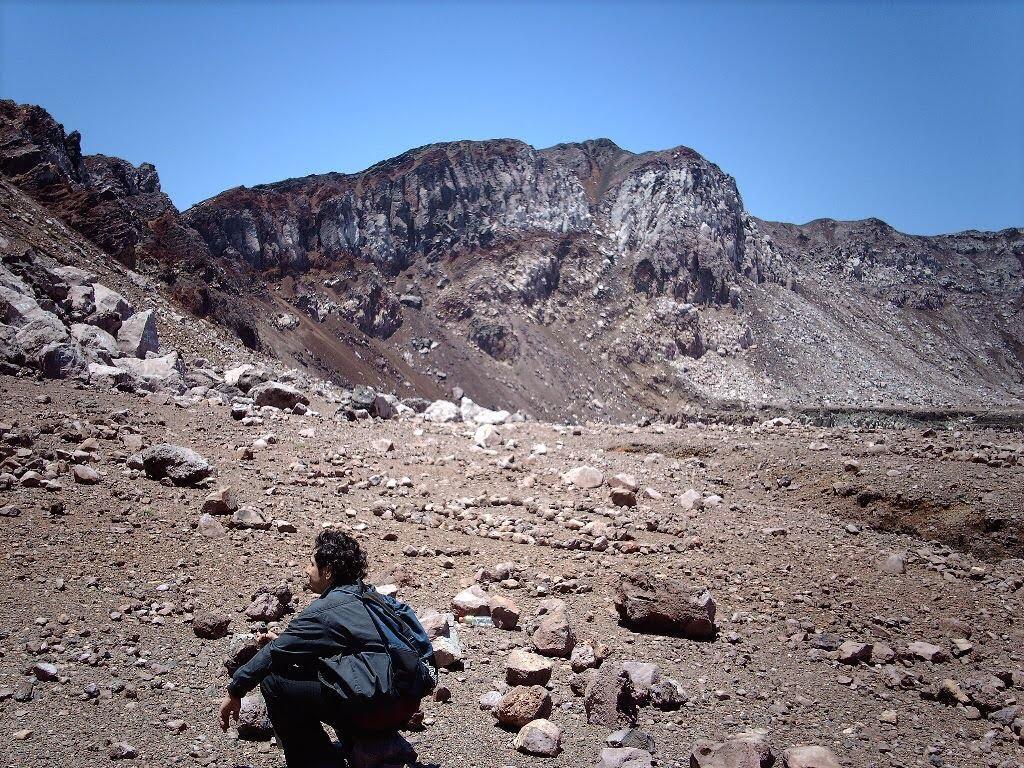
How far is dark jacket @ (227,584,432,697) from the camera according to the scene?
323 centimetres

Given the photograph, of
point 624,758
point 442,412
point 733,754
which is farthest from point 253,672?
point 442,412

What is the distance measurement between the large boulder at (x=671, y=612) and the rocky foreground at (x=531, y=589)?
0.07 feet

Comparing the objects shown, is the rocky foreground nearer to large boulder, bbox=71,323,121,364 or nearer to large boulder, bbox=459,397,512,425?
large boulder, bbox=71,323,121,364

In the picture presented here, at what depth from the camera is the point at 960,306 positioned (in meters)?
82.8

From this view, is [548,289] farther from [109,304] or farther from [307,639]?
[307,639]

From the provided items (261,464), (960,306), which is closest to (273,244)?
(261,464)

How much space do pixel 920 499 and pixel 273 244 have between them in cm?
4577

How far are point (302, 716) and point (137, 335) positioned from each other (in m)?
13.5

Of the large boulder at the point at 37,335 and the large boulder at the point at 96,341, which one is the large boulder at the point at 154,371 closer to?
the large boulder at the point at 96,341

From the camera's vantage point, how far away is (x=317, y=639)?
3232 millimetres

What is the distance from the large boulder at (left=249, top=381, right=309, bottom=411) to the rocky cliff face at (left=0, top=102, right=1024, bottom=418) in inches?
815

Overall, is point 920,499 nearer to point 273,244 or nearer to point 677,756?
point 677,756

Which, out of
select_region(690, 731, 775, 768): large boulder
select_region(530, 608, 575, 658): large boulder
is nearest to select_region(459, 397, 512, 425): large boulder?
select_region(530, 608, 575, 658): large boulder

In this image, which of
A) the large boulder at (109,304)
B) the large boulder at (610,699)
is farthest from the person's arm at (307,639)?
the large boulder at (109,304)
